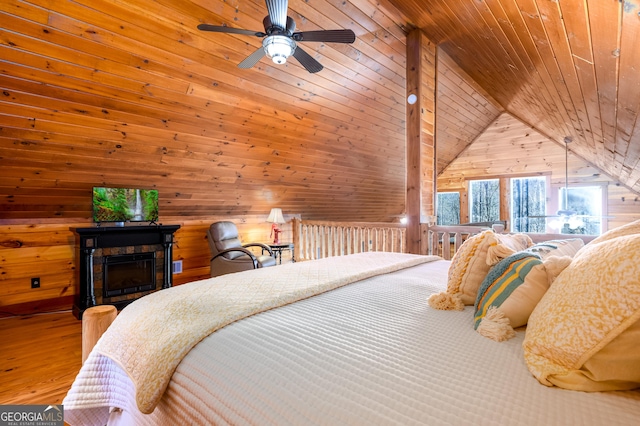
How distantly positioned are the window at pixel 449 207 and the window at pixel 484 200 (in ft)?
1.06

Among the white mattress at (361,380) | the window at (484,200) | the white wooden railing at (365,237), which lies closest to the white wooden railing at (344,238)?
the white wooden railing at (365,237)

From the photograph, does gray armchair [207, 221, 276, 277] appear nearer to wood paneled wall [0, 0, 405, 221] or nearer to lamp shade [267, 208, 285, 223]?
wood paneled wall [0, 0, 405, 221]

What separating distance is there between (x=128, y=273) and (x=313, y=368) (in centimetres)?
381

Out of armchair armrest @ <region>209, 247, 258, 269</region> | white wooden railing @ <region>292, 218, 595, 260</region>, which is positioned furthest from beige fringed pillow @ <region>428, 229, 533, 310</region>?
armchair armrest @ <region>209, 247, 258, 269</region>

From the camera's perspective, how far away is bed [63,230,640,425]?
0.64m

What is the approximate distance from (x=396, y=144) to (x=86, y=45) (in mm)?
4663

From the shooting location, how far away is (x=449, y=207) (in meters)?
7.84

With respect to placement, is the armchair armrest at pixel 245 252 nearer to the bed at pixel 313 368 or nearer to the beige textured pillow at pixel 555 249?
the bed at pixel 313 368

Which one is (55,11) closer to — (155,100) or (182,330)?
(155,100)

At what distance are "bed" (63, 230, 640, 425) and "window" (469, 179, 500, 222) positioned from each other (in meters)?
6.51

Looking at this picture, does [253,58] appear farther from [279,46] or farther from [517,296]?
[517,296]

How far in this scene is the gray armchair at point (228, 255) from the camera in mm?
4145

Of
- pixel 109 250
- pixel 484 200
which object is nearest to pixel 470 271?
pixel 109 250

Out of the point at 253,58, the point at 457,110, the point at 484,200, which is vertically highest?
the point at 457,110
